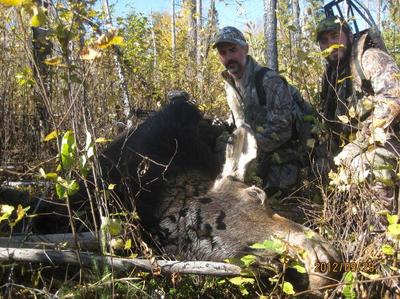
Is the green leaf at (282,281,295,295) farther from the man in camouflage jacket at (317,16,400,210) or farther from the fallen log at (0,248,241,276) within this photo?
the man in camouflage jacket at (317,16,400,210)

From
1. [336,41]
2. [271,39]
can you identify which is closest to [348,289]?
[336,41]

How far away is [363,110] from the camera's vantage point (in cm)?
400

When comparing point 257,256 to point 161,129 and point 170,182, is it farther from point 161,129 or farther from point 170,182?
point 161,129

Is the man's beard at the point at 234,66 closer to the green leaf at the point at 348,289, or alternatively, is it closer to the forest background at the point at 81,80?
the forest background at the point at 81,80

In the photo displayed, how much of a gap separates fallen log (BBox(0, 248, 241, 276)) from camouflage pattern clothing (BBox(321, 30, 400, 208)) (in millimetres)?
1246

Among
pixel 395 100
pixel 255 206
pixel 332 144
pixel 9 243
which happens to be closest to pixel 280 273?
pixel 255 206

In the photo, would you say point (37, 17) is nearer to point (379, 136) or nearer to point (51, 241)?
point (51, 241)

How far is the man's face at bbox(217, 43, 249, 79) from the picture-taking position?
Result: 580 cm

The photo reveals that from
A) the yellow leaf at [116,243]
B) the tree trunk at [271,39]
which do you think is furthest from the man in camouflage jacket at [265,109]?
the yellow leaf at [116,243]

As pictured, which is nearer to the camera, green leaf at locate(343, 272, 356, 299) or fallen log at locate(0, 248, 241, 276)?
green leaf at locate(343, 272, 356, 299)

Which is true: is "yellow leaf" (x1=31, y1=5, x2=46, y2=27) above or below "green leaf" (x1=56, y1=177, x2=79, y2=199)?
above

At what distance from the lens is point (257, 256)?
3.15 metres

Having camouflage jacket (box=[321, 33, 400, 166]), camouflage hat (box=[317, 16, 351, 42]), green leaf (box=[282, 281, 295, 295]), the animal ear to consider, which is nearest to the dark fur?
the animal ear
